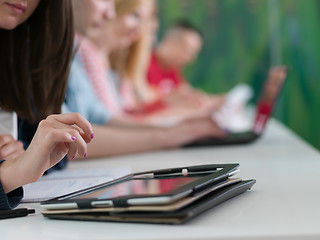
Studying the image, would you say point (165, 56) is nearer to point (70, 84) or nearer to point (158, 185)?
point (70, 84)

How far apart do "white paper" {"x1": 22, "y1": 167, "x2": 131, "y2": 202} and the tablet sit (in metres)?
0.10

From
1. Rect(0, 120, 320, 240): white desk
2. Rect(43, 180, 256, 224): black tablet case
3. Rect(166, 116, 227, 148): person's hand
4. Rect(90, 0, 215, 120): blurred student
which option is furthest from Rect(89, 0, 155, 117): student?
Rect(43, 180, 256, 224): black tablet case

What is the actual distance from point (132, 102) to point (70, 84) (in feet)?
6.68

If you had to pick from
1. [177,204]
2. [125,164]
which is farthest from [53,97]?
[177,204]

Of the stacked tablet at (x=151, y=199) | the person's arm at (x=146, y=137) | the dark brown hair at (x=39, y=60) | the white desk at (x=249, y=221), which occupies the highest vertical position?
the dark brown hair at (x=39, y=60)

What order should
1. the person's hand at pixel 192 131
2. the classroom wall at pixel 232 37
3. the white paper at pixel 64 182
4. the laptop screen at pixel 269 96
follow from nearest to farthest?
the white paper at pixel 64 182 → the person's hand at pixel 192 131 → the laptop screen at pixel 269 96 → the classroom wall at pixel 232 37

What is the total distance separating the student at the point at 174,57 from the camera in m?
4.46

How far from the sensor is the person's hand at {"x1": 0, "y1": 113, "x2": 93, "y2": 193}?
72cm

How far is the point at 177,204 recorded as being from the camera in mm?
621

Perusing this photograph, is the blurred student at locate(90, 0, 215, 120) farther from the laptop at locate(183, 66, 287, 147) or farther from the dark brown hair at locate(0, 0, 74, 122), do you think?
the dark brown hair at locate(0, 0, 74, 122)

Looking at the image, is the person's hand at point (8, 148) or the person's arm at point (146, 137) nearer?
the person's hand at point (8, 148)

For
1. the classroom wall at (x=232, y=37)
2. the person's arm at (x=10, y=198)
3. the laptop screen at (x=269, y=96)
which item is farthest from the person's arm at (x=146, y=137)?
Answer: the classroom wall at (x=232, y=37)

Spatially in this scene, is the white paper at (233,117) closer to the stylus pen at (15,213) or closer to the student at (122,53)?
the student at (122,53)

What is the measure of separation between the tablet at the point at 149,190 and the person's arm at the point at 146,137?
57cm
